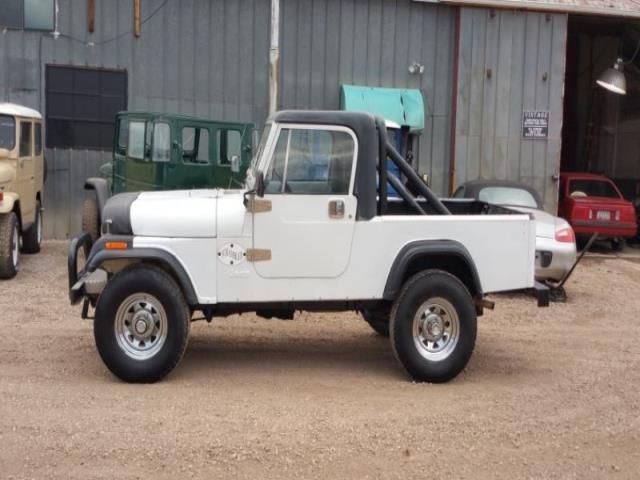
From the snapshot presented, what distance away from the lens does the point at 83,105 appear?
1429cm

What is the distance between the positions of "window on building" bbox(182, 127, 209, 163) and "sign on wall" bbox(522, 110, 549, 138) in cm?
692

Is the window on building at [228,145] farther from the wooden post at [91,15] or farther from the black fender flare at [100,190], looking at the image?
the wooden post at [91,15]

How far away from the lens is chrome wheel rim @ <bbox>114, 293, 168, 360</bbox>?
6207 mm

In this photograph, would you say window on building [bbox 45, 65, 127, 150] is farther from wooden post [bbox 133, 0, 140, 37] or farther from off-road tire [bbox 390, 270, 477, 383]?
off-road tire [bbox 390, 270, 477, 383]

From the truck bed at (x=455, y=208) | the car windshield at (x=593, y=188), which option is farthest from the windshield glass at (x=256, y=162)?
the car windshield at (x=593, y=188)

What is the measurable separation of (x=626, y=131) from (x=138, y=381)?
58.3 ft

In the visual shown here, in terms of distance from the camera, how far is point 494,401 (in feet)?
19.9

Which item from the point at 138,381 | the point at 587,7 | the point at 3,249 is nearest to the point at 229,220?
the point at 138,381

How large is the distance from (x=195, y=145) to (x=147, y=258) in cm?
577

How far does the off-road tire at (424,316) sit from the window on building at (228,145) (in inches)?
235

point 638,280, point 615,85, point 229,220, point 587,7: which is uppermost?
point 587,7

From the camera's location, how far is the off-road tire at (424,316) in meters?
6.43

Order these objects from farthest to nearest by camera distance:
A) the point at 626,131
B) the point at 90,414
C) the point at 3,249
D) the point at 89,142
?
the point at 626,131 < the point at 89,142 < the point at 3,249 < the point at 90,414

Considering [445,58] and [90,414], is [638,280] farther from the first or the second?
[90,414]
